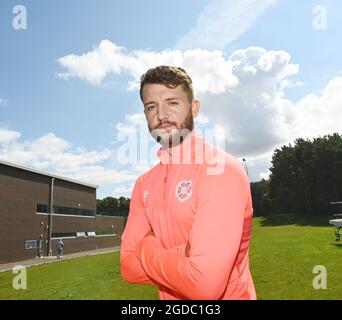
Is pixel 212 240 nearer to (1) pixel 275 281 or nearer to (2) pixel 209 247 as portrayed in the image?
(2) pixel 209 247

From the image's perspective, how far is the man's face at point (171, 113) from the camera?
2.07 metres

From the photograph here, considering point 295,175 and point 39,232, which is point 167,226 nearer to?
point 39,232

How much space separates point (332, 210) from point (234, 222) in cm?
8500

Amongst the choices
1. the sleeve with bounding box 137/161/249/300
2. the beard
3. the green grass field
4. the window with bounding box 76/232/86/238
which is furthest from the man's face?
the window with bounding box 76/232/86/238

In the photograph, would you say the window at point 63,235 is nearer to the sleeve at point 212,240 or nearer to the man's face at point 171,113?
the man's face at point 171,113

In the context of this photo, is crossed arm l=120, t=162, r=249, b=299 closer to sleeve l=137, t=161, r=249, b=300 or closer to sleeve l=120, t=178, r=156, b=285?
sleeve l=137, t=161, r=249, b=300

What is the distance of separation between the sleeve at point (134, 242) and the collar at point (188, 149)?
15.2 inches

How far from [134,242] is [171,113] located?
2.67ft

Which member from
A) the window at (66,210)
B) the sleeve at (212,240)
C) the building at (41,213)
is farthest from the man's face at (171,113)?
the window at (66,210)

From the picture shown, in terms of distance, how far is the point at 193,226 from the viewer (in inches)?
67.0

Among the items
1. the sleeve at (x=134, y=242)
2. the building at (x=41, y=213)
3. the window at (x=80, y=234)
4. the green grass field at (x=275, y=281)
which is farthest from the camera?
the window at (x=80, y=234)

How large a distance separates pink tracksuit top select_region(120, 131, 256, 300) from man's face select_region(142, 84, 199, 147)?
2.8 inches

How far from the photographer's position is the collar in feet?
6.70
